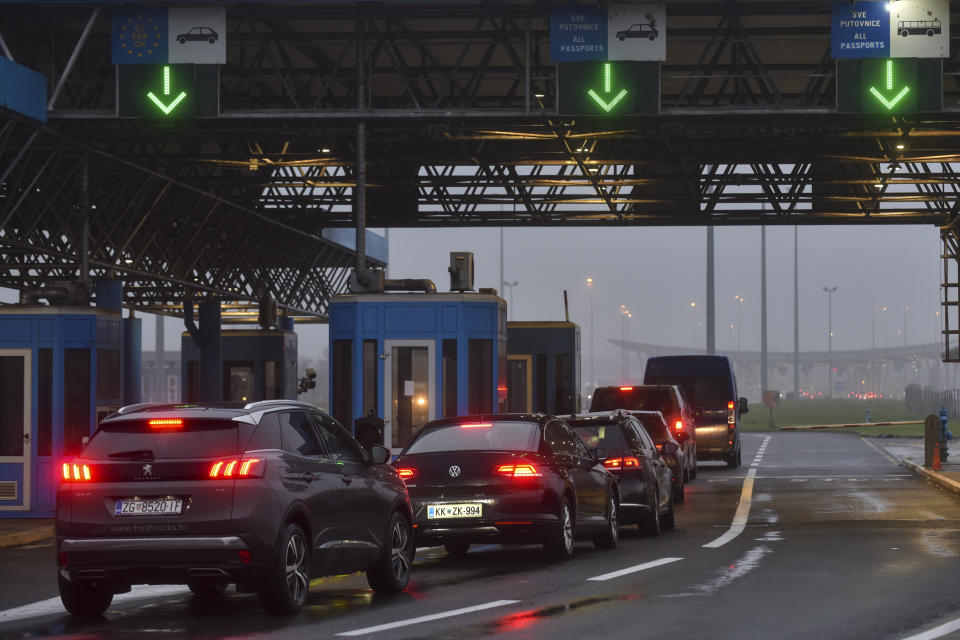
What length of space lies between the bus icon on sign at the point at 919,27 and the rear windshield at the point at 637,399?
377 inches

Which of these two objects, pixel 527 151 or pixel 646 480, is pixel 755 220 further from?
pixel 646 480

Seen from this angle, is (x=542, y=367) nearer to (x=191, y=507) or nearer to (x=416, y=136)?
(x=416, y=136)

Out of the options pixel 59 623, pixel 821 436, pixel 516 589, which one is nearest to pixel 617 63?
pixel 516 589

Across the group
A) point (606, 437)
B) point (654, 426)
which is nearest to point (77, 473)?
point (606, 437)

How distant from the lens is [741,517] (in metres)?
22.2

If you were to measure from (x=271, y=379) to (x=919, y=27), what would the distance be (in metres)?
25.2

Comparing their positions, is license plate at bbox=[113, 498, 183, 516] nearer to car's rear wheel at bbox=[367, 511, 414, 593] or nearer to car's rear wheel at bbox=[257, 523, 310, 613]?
car's rear wheel at bbox=[257, 523, 310, 613]

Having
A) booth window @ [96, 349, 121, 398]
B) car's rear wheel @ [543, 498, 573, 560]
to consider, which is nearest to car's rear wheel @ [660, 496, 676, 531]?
car's rear wheel @ [543, 498, 573, 560]

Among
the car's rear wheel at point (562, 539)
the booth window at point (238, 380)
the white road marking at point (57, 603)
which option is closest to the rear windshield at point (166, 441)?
the white road marking at point (57, 603)

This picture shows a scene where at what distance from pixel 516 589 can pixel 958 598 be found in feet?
11.2

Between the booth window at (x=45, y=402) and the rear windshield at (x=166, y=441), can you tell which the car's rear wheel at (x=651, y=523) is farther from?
the booth window at (x=45, y=402)

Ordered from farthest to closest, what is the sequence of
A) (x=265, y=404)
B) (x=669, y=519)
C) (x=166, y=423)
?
1. (x=669, y=519)
2. (x=265, y=404)
3. (x=166, y=423)

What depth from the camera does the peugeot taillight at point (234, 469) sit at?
11.5m

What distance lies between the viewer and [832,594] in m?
12.6
